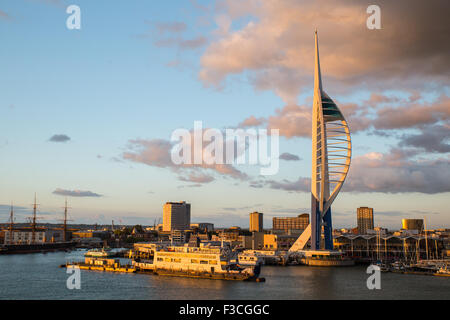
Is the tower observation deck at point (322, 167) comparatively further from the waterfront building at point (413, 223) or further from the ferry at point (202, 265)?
the waterfront building at point (413, 223)

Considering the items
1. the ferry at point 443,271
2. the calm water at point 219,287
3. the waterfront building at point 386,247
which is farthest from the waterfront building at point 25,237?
the ferry at point 443,271

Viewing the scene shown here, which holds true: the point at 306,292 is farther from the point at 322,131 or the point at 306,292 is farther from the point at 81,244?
the point at 81,244

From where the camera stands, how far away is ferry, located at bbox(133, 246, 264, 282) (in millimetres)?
47781

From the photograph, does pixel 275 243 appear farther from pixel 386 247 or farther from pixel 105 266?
pixel 105 266

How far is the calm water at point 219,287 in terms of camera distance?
123 feet

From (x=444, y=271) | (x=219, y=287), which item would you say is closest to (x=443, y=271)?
(x=444, y=271)

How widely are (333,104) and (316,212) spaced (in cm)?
1880

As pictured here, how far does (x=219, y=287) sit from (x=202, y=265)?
8720 millimetres

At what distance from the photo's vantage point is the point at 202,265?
164ft

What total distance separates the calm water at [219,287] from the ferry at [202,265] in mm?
1741

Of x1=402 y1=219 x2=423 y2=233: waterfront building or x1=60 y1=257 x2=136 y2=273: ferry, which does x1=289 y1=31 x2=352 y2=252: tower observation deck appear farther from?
x1=402 y1=219 x2=423 y2=233: waterfront building

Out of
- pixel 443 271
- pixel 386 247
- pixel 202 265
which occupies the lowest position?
pixel 443 271

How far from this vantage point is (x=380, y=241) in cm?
7925
